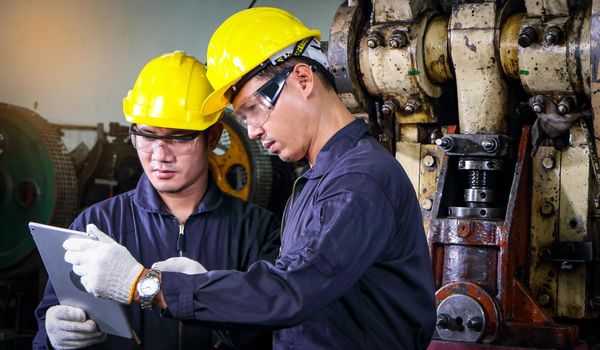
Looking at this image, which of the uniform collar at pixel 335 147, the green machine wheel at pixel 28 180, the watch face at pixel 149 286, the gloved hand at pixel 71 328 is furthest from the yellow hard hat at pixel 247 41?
the green machine wheel at pixel 28 180

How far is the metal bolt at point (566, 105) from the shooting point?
2969mm

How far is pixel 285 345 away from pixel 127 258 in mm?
422

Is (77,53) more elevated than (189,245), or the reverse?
(77,53)

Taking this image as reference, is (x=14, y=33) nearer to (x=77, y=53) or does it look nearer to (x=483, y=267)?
(x=77, y=53)

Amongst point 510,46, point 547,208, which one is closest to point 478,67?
point 510,46

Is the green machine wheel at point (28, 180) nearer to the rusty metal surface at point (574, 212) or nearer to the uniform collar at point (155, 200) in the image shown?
the uniform collar at point (155, 200)

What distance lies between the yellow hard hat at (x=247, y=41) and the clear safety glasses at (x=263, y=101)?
7 cm

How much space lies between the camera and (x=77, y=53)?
7.61 meters

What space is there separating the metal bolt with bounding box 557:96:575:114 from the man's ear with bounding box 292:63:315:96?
1.37 meters

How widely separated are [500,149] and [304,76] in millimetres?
1342

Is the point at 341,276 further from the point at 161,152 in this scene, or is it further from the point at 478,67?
the point at 478,67

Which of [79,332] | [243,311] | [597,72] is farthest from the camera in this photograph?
[597,72]

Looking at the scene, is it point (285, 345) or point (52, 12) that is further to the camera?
point (52, 12)

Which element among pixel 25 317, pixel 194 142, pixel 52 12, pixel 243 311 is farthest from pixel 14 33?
pixel 243 311
